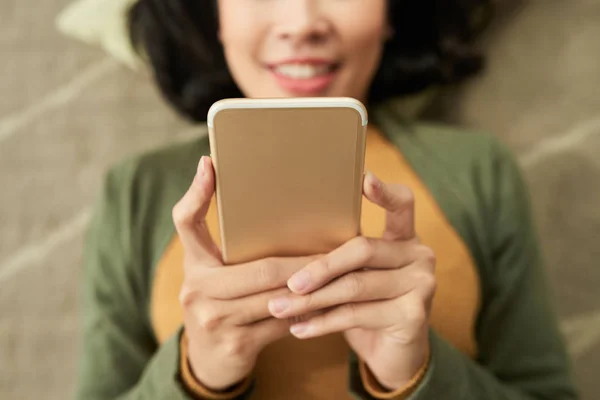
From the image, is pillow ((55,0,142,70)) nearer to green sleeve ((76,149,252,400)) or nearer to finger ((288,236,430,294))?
green sleeve ((76,149,252,400))

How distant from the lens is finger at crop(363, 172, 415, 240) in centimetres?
40

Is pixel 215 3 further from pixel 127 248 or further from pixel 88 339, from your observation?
pixel 88 339

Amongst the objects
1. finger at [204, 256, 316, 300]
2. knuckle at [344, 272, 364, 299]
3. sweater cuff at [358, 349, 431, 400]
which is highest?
finger at [204, 256, 316, 300]

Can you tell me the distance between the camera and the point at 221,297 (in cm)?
42

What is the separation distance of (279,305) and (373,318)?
7cm

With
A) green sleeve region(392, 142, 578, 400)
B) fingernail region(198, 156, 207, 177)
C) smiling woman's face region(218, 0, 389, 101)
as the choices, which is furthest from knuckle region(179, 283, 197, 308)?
green sleeve region(392, 142, 578, 400)

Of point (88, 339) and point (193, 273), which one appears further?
point (88, 339)

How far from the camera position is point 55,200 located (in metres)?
0.76

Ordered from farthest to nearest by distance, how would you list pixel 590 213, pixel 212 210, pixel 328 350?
pixel 590 213, pixel 328 350, pixel 212 210

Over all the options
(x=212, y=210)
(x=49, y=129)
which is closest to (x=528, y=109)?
(x=212, y=210)

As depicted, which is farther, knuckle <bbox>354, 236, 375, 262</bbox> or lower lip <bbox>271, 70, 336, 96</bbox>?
lower lip <bbox>271, 70, 336, 96</bbox>

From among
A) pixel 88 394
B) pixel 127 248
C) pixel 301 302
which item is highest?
pixel 301 302

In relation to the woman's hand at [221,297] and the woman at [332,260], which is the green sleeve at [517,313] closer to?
the woman at [332,260]

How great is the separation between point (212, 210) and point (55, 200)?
44 centimetres
